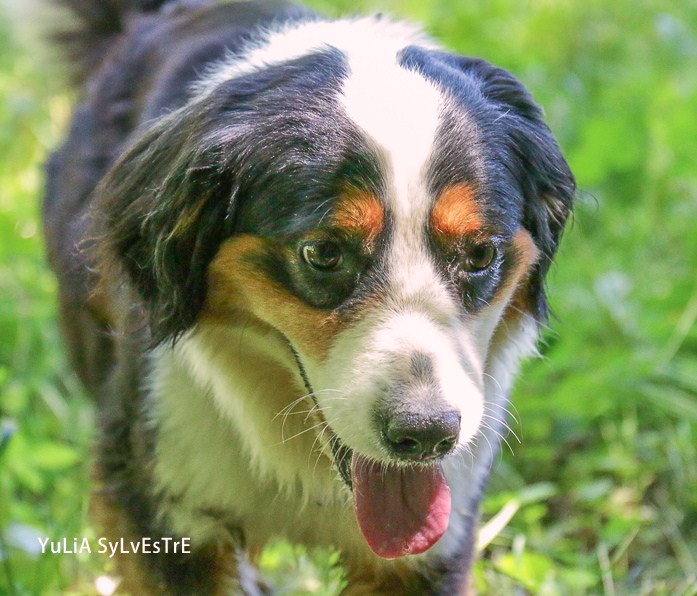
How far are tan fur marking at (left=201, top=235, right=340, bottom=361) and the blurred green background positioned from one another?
2.21 ft

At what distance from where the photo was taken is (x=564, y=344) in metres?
4.34

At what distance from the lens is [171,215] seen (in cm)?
279

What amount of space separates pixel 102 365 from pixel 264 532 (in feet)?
2.95

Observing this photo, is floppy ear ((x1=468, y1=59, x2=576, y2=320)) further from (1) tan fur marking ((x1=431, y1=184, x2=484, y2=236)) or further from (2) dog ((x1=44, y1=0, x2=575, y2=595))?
(1) tan fur marking ((x1=431, y1=184, x2=484, y2=236))

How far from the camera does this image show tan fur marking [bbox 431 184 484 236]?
2.61m

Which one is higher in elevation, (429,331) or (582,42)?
(429,331)

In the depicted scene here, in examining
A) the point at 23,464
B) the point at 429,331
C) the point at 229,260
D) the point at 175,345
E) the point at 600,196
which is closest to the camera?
the point at 429,331

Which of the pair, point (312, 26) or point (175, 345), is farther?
point (312, 26)

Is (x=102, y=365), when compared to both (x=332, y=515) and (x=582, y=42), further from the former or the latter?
(x=582, y=42)

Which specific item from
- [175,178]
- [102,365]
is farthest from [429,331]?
[102,365]

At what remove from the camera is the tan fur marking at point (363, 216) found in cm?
257

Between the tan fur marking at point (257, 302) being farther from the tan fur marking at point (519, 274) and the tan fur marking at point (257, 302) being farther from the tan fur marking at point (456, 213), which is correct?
the tan fur marking at point (519, 274)

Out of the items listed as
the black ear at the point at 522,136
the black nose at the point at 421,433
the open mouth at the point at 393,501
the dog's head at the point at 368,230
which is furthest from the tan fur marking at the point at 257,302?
the black ear at the point at 522,136

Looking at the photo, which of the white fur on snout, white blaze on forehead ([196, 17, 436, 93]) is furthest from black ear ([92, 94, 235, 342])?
the white fur on snout
